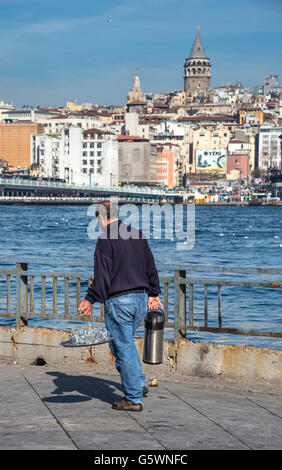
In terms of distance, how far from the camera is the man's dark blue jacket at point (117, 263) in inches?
242

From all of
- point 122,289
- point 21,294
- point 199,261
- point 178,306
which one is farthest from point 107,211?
point 199,261

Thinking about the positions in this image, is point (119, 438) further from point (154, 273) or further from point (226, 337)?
point (226, 337)

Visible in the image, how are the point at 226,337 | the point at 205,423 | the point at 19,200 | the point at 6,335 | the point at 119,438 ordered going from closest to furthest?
the point at 119,438 < the point at 205,423 < the point at 6,335 < the point at 226,337 < the point at 19,200

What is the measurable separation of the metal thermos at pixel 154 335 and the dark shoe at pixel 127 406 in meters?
0.45

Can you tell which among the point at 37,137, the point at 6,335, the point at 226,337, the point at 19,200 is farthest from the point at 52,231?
the point at 37,137

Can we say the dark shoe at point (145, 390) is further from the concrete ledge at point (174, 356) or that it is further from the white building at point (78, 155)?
the white building at point (78, 155)

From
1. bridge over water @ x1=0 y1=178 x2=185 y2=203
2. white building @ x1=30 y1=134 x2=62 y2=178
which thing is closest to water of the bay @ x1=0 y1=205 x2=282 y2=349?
bridge over water @ x1=0 y1=178 x2=185 y2=203

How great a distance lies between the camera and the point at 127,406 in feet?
20.0

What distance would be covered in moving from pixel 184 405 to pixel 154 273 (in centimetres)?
96

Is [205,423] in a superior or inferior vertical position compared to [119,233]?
inferior

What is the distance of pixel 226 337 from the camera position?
14391 mm

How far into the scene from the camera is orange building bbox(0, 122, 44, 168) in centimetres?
18500

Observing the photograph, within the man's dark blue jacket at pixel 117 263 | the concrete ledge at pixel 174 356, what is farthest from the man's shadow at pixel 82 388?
the man's dark blue jacket at pixel 117 263
